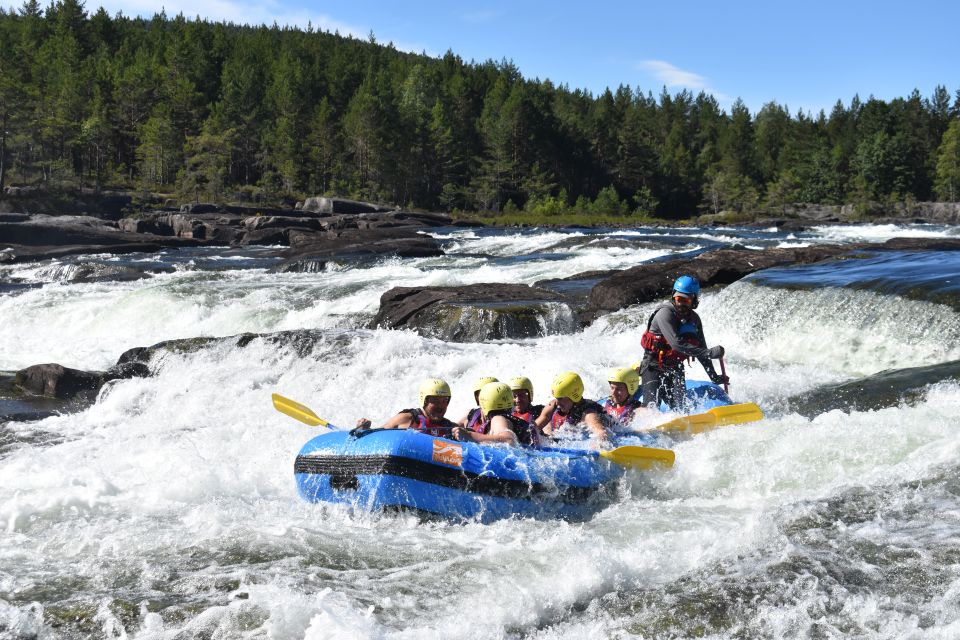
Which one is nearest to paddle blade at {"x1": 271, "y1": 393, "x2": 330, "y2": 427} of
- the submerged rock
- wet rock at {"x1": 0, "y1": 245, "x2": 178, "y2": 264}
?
the submerged rock

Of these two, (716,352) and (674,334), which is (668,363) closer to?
(674,334)

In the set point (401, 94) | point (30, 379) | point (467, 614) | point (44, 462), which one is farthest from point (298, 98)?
point (467, 614)

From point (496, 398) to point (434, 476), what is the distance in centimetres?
102

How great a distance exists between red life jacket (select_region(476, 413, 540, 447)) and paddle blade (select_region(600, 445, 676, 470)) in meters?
0.57

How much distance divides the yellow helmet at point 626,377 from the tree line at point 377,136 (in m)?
47.8

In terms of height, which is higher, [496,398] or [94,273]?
[496,398]

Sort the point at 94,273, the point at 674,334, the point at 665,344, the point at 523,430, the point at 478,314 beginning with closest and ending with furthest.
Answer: the point at 523,430 → the point at 674,334 → the point at 665,344 → the point at 478,314 → the point at 94,273

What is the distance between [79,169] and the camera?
5947cm

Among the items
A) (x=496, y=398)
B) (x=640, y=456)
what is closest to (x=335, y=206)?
(x=496, y=398)

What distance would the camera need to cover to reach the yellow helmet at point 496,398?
23.4 ft

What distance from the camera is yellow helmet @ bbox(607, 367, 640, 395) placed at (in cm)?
795

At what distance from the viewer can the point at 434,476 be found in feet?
20.9

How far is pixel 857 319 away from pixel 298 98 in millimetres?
62642

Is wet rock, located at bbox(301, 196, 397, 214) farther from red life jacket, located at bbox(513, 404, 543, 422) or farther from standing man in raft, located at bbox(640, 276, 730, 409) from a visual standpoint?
red life jacket, located at bbox(513, 404, 543, 422)
